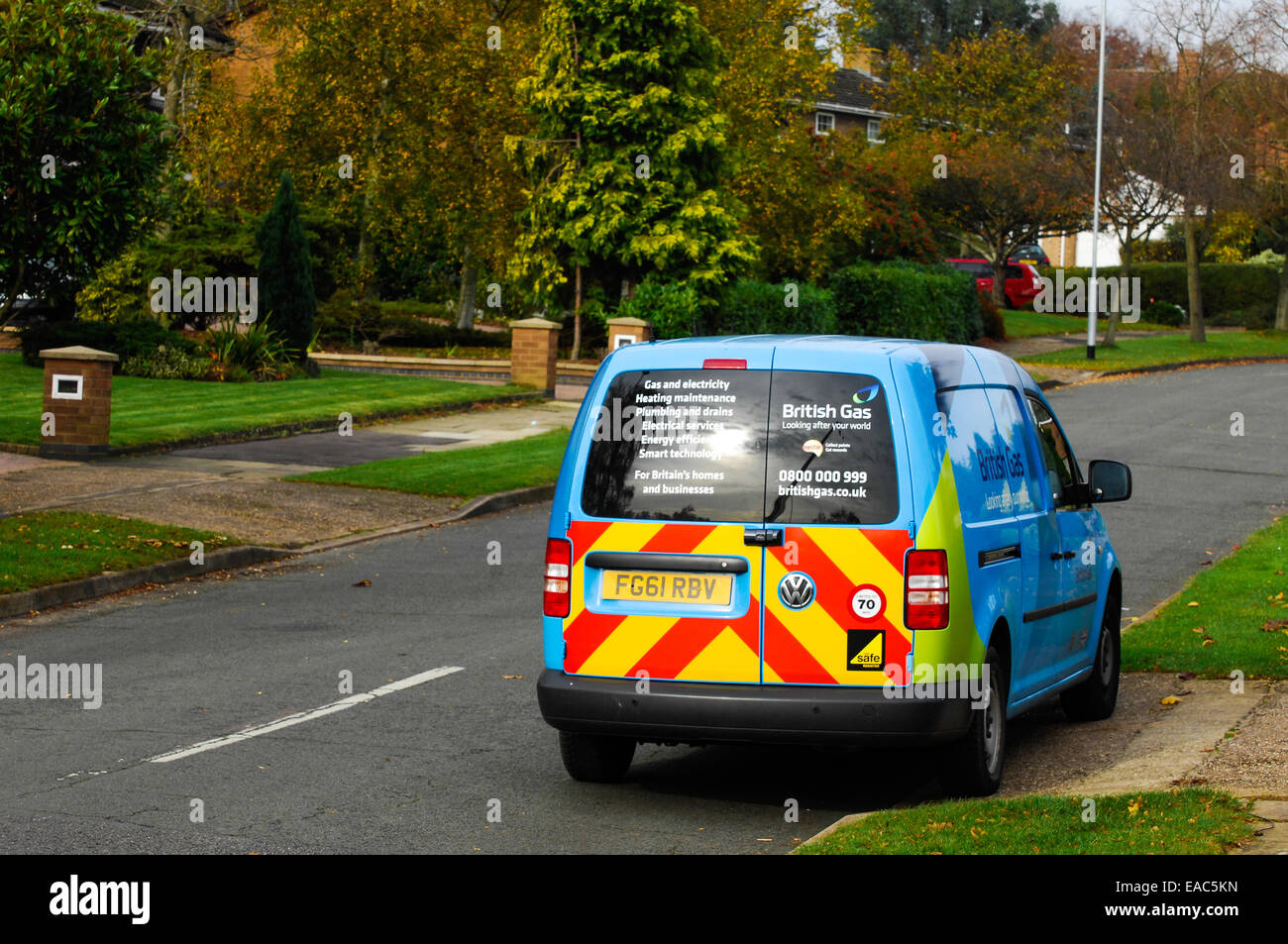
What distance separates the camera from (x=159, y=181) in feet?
66.2

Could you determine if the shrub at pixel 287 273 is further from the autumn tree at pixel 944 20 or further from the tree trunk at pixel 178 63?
the autumn tree at pixel 944 20

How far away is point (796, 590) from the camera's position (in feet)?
23.4

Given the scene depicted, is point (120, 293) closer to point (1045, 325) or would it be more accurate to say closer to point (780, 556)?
point (780, 556)

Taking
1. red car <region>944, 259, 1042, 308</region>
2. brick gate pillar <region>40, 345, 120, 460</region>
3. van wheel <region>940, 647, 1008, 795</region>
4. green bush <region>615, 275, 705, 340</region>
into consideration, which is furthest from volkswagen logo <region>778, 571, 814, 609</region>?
red car <region>944, 259, 1042, 308</region>

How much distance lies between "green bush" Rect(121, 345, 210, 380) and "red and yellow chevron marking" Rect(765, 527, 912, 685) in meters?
23.2

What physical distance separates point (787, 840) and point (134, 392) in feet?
69.2

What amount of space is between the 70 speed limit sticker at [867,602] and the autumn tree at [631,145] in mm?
27763

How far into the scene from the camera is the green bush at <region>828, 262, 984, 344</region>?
39.5m

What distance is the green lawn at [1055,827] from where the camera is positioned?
618 cm

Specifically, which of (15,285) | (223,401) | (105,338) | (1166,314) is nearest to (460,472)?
(15,285)

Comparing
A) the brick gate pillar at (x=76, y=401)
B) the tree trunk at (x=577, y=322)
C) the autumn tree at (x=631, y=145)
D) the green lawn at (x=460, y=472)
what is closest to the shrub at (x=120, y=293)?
the autumn tree at (x=631, y=145)

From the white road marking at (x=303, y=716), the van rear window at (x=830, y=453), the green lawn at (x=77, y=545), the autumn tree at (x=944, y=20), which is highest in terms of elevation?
the autumn tree at (x=944, y=20)

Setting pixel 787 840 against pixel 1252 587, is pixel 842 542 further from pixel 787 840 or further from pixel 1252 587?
pixel 1252 587

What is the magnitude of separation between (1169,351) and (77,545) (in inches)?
1431
